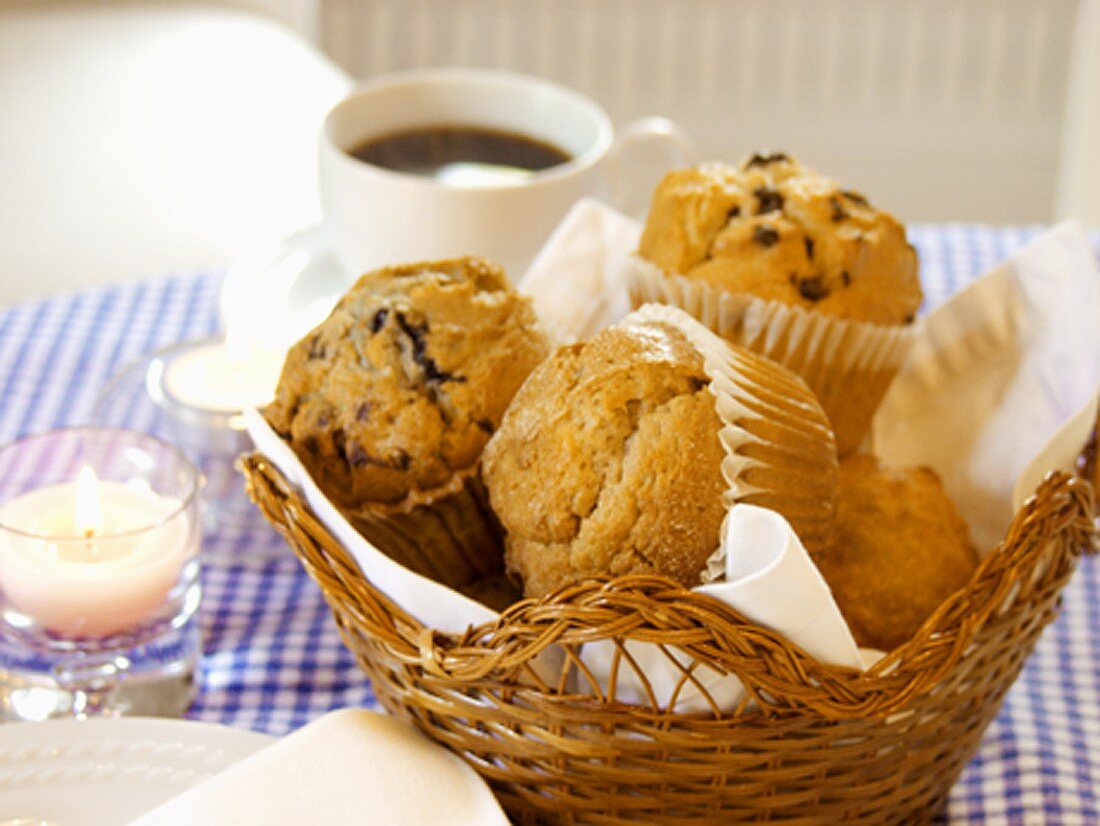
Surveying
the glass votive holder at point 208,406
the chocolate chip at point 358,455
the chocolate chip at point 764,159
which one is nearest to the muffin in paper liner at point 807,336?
the chocolate chip at point 764,159

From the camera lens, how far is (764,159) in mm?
1108

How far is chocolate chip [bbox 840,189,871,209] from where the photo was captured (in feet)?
3.49

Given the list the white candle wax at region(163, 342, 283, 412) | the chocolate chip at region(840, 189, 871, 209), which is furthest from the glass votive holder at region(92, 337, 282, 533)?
the chocolate chip at region(840, 189, 871, 209)

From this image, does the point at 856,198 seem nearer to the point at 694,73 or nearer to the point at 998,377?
the point at 998,377

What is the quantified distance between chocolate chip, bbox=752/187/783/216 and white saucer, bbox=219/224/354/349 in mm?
408

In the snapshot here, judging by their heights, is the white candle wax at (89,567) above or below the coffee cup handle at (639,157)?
below

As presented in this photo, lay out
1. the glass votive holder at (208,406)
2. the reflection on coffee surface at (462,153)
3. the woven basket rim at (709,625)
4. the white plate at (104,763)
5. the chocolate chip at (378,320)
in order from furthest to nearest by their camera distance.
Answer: the reflection on coffee surface at (462,153), the glass votive holder at (208,406), the chocolate chip at (378,320), the white plate at (104,763), the woven basket rim at (709,625)

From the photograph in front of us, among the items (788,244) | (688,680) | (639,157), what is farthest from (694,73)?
(688,680)

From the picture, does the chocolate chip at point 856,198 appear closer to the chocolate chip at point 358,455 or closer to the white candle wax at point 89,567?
the chocolate chip at point 358,455

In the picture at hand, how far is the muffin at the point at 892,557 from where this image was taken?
928mm

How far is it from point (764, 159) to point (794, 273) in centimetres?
13

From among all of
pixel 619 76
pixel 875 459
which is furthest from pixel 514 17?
pixel 875 459

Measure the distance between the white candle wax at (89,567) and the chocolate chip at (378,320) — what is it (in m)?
0.19

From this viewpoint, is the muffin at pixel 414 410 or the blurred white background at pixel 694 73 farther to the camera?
the blurred white background at pixel 694 73
